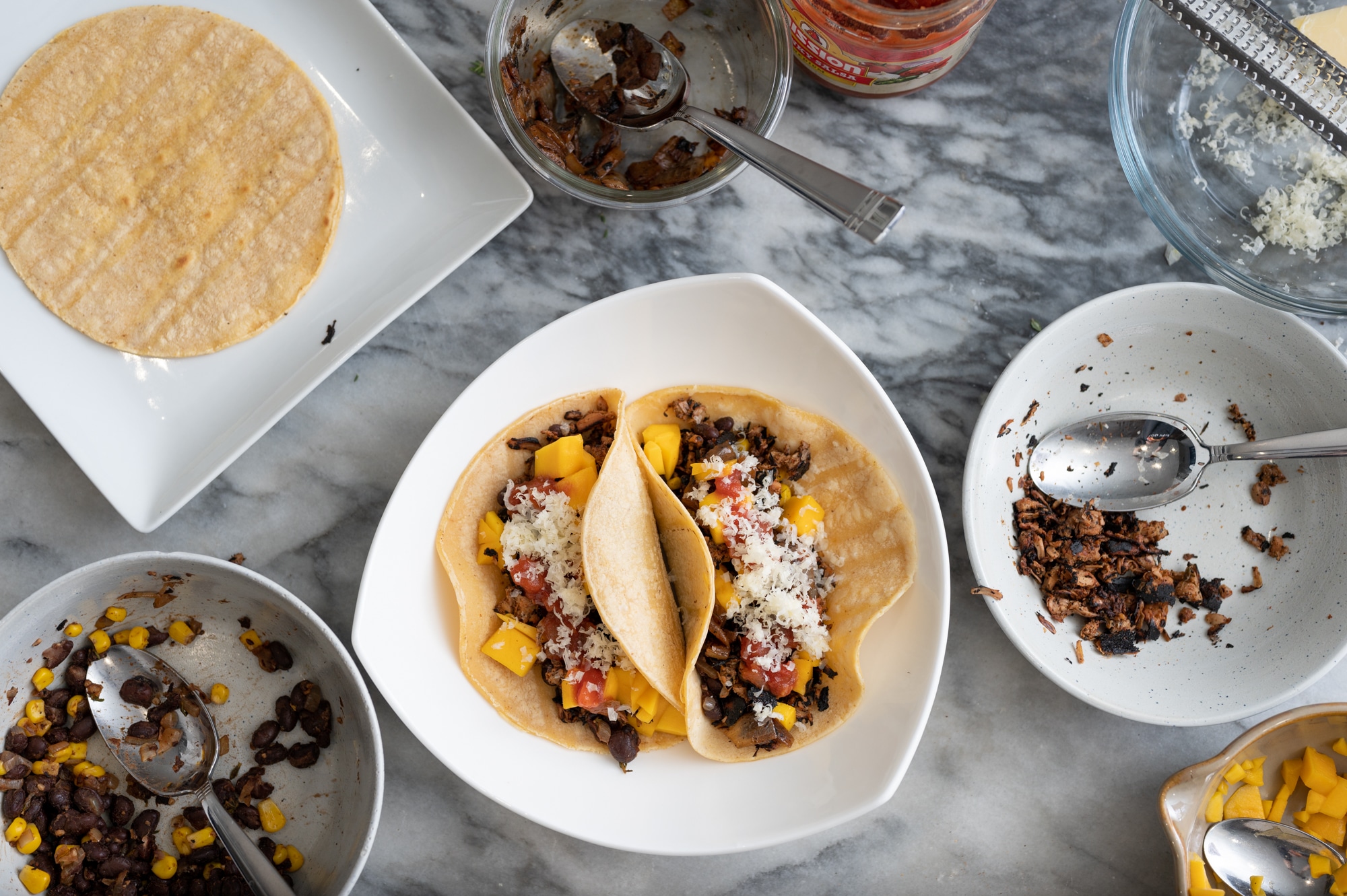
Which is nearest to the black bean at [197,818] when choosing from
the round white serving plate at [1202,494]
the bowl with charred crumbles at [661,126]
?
the bowl with charred crumbles at [661,126]

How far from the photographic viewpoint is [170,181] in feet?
7.80

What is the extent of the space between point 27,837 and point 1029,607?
277 cm

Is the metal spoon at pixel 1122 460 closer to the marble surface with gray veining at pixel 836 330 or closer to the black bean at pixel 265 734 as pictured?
the marble surface with gray veining at pixel 836 330

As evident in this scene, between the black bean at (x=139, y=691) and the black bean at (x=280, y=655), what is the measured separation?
1.08 ft

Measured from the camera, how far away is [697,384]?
2.35 m

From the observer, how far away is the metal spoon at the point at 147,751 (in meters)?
2.36

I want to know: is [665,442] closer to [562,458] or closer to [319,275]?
[562,458]

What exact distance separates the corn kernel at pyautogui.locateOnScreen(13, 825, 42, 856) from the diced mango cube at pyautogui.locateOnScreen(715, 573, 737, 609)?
6.36 ft

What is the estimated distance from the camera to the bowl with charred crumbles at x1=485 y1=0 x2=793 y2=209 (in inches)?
88.4

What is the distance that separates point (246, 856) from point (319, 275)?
62.2 inches

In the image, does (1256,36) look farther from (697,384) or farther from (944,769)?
(944,769)

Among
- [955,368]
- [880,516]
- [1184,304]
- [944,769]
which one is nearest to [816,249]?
[955,368]

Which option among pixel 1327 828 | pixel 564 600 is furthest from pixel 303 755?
pixel 1327 828

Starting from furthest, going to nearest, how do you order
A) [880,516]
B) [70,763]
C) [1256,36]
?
[70,763], [880,516], [1256,36]
